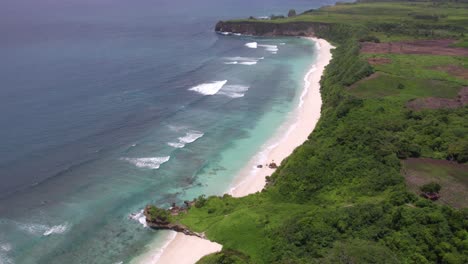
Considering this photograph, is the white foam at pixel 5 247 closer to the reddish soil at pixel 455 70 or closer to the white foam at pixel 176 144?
the white foam at pixel 176 144

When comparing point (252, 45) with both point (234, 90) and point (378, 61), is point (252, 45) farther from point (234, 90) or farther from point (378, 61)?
point (378, 61)

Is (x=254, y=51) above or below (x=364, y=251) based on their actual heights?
above

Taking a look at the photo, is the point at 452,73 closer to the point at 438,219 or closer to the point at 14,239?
the point at 438,219

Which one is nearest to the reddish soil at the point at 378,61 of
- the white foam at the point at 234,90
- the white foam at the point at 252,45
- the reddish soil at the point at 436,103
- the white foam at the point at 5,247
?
the reddish soil at the point at 436,103

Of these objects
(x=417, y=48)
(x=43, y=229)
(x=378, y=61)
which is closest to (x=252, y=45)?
(x=417, y=48)

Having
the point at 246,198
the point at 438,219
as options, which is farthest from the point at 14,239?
the point at 438,219

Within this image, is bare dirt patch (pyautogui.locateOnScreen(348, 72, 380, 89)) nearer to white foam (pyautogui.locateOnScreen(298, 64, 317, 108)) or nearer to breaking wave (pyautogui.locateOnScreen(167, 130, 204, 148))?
white foam (pyautogui.locateOnScreen(298, 64, 317, 108))

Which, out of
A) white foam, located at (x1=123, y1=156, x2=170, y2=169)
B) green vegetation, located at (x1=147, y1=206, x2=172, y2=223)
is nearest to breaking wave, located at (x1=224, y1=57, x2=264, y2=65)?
white foam, located at (x1=123, y1=156, x2=170, y2=169)
